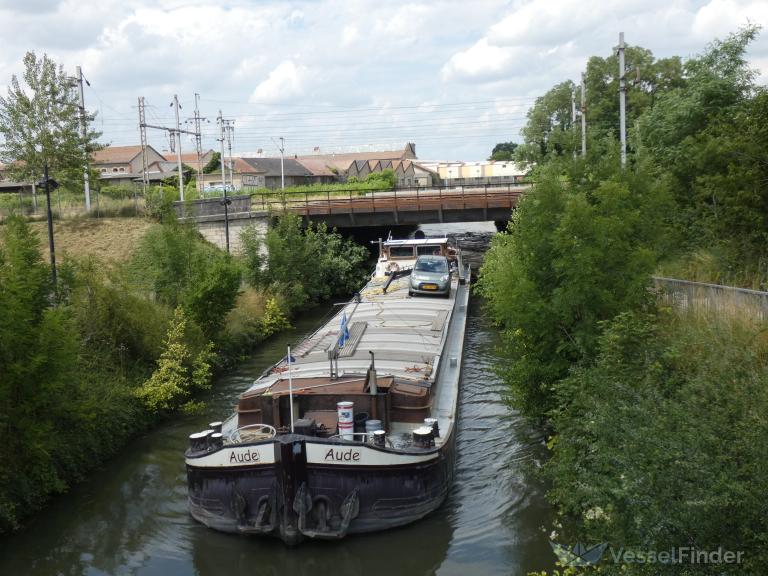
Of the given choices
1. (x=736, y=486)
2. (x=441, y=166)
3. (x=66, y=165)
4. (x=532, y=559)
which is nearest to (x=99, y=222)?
(x=66, y=165)

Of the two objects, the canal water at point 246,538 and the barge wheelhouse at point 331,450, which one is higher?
the barge wheelhouse at point 331,450

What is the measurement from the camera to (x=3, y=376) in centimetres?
1320

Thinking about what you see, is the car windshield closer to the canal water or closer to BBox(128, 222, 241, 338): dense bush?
BBox(128, 222, 241, 338): dense bush

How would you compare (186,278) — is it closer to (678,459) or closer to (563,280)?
(563,280)

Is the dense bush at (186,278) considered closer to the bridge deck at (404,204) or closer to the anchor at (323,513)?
the anchor at (323,513)

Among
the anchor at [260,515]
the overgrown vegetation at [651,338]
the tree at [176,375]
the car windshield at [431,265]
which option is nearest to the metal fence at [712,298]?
the overgrown vegetation at [651,338]

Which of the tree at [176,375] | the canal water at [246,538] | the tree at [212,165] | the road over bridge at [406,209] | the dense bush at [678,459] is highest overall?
the tree at [212,165]

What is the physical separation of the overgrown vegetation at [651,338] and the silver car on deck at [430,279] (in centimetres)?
238

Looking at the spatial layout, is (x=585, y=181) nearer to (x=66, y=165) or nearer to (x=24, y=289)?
(x=24, y=289)

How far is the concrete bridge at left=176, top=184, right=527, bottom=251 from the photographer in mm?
40656

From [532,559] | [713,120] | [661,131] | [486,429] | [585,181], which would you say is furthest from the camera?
[661,131]

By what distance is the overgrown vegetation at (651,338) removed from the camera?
725 centimetres

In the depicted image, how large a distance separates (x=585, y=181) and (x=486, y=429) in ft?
22.7

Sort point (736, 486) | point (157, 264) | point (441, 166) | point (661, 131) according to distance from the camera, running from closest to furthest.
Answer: point (736, 486) < point (157, 264) < point (661, 131) < point (441, 166)
